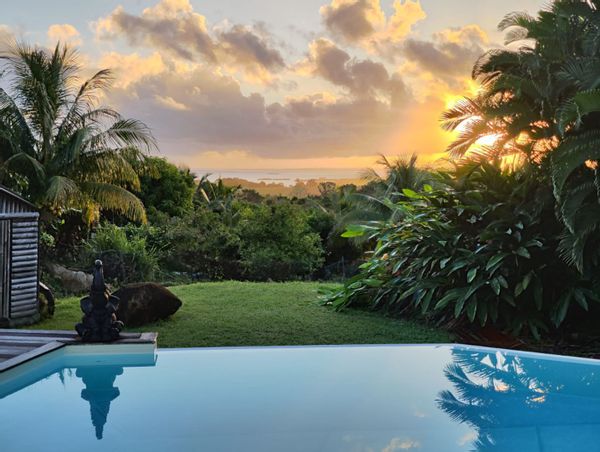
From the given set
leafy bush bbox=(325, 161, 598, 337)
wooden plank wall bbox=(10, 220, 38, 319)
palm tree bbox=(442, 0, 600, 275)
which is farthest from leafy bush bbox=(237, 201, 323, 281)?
palm tree bbox=(442, 0, 600, 275)

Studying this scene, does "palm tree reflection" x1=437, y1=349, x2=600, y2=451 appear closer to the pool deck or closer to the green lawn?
the green lawn

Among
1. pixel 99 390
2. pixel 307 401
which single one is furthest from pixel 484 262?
pixel 99 390

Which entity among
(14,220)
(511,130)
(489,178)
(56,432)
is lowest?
(56,432)

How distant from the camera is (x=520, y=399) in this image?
19.5 ft

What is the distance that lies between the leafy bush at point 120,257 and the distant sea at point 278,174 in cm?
954

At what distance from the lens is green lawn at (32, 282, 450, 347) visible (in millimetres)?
Result: 8062

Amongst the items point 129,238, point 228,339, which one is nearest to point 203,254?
point 129,238

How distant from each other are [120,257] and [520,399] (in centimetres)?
1077

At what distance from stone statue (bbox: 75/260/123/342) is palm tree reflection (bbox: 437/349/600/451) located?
3812 millimetres

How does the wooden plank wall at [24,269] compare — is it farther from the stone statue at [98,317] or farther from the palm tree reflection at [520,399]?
the palm tree reflection at [520,399]

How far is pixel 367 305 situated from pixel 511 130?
368 centimetres

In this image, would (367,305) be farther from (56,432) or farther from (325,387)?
(56,432)

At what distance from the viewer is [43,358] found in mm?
6715

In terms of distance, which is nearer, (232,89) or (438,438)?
(438,438)
